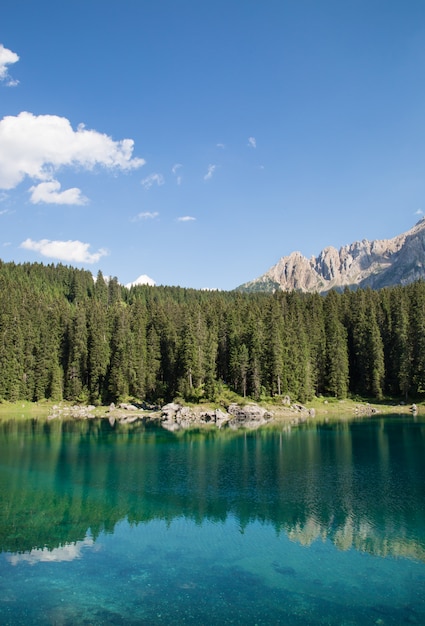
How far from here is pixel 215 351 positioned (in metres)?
114

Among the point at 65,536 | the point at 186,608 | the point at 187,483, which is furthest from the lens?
the point at 187,483

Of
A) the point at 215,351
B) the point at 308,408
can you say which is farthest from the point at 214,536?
the point at 215,351

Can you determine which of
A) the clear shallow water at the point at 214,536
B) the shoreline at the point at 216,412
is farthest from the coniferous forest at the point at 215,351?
the clear shallow water at the point at 214,536

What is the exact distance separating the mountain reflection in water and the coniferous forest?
1568 inches

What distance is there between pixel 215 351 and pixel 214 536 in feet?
273

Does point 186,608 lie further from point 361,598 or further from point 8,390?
point 8,390

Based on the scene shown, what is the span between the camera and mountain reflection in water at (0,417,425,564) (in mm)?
30797

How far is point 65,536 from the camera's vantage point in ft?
101

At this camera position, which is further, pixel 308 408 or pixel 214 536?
pixel 308 408

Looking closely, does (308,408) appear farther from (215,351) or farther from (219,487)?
(219,487)

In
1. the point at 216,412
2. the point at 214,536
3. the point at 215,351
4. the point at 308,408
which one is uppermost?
the point at 215,351

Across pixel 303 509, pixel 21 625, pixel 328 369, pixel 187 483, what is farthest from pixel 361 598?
pixel 328 369

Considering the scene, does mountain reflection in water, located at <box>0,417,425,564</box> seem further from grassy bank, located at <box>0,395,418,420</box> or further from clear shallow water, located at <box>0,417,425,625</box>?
grassy bank, located at <box>0,395,418,420</box>

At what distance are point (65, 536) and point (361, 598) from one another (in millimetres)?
19232
